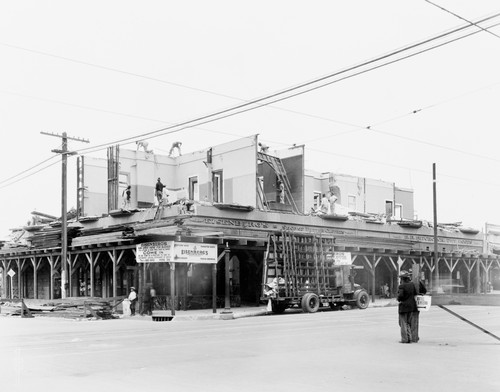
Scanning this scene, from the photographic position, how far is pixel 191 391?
353 inches

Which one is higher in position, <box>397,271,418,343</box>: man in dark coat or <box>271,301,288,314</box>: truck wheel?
<box>397,271,418,343</box>: man in dark coat

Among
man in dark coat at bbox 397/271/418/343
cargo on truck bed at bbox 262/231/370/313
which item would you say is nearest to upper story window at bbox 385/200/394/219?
cargo on truck bed at bbox 262/231/370/313

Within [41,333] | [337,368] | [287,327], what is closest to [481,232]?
[287,327]

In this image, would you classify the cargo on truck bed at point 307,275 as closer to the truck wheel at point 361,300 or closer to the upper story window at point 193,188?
the truck wheel at point 361,300

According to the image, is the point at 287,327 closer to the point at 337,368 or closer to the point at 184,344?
the point at 184,344

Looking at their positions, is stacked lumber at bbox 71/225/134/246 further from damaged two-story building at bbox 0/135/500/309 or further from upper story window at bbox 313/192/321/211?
upper story window at bbox 313/192/321/211

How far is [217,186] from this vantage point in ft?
129

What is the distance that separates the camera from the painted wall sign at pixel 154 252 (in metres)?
28.5

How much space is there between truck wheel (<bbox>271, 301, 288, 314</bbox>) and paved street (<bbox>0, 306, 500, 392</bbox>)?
10.3 metres

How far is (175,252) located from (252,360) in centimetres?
1650

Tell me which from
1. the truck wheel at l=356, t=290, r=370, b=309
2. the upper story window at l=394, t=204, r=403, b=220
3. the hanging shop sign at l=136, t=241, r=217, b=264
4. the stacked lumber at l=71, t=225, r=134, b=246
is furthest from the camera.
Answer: the upper story window at l=394, t=204, r=403, b=220

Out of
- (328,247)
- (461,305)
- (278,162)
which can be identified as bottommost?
(461,305)

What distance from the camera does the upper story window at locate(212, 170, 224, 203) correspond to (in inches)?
1527

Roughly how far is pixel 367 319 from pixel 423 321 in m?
2.23
